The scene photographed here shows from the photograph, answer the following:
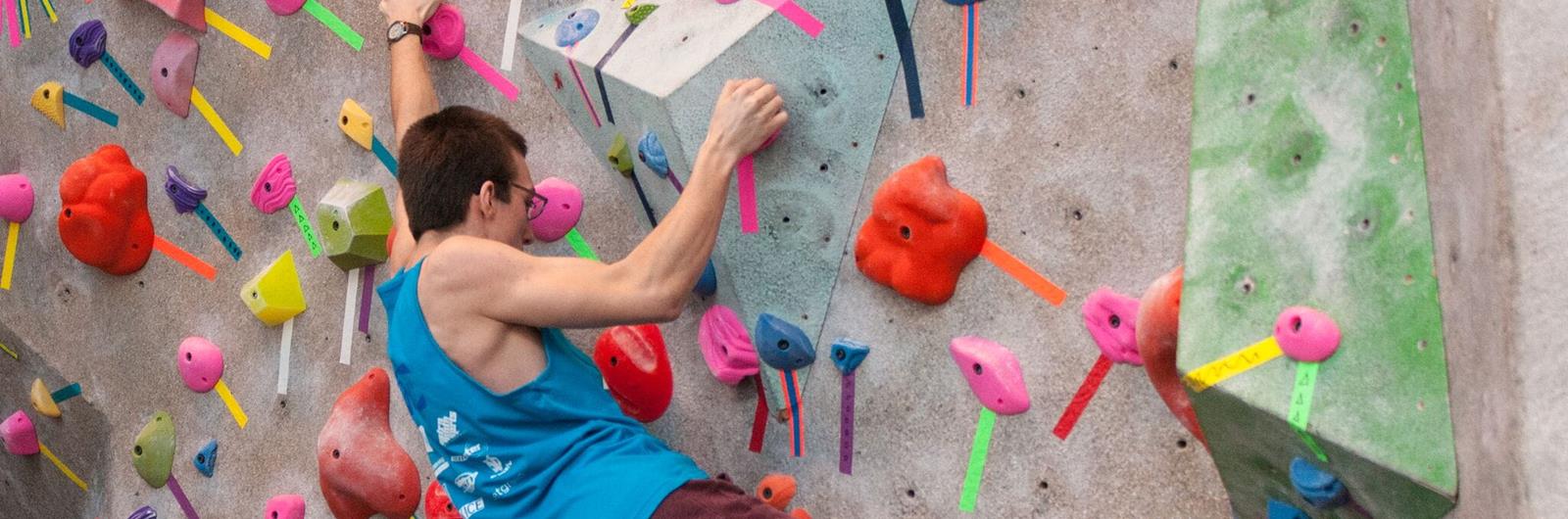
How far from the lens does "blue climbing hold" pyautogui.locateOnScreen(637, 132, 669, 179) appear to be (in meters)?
3.05

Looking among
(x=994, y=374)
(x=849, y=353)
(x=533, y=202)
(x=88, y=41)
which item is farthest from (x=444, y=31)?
(x=994, y=374)

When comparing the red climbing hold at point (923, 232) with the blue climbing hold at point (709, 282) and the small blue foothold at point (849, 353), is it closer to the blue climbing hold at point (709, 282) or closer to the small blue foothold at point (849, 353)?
the small blue foothold at point (849, 353)

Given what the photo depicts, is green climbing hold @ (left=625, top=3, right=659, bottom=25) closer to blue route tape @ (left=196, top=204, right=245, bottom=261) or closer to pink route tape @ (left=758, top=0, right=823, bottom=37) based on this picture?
pink route tape @ (left=758, top=0, right=823, bottom=37)

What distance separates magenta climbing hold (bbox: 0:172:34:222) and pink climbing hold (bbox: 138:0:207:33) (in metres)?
0.84

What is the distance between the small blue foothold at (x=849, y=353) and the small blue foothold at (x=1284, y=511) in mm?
774

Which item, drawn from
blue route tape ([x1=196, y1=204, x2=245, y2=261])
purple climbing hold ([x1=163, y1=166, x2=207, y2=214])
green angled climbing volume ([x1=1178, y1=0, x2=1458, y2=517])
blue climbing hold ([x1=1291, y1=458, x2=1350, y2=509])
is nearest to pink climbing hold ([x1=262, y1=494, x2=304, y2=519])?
blue route tape ([x1=196, y1=204, x2=245, y2=261])

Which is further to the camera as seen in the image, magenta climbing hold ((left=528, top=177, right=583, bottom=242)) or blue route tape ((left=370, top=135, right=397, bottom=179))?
blue route tape ((left=370, top=135, right=397, bottom=179))

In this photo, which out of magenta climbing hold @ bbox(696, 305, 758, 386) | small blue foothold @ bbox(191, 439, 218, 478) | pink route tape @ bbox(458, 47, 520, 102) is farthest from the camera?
small blue foothold @ bbox(191, 439, 218, 478)

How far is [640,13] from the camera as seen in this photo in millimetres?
3154

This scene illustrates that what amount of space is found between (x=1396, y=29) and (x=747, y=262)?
125 centimetres

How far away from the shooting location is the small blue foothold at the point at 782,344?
3.04m

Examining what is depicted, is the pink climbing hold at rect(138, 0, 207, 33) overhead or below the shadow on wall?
overhead

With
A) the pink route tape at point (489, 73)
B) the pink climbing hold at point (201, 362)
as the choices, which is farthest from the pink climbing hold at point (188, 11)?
the pink route tape at point (489, 73)

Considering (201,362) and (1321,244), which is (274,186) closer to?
Result: (201,362)
